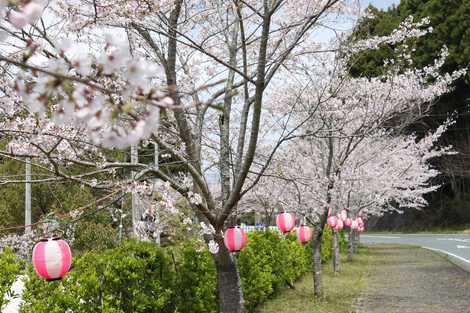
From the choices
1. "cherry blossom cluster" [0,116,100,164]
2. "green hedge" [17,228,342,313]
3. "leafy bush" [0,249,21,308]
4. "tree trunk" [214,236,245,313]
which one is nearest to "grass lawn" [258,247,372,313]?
"green hedge" [17,228,342,313]

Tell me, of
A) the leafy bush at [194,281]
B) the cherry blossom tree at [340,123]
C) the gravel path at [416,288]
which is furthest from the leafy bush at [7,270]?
the gravel path at [416,288]

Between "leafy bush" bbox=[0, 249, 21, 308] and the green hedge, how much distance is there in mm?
179

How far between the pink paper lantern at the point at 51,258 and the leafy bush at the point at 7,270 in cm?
107

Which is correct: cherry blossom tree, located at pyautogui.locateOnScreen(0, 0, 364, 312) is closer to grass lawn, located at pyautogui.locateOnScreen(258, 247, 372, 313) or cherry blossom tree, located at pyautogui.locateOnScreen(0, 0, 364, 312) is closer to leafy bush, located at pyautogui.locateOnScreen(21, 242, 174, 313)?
leafy bush, located at pyautogui.locateOnScreen(21, 242, 174, 313)

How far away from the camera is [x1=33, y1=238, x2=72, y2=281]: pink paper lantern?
430cm

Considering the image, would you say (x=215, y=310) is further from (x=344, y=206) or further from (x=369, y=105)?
(x=344, y=206)

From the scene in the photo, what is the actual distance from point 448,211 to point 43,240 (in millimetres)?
31443

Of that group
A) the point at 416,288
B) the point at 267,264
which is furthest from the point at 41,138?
the point at 416,288

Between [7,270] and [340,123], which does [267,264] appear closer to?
[340,123]

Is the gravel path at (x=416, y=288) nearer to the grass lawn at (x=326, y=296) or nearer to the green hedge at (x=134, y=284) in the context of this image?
the grass lawn at (x=326, y=296)

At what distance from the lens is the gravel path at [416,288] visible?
8945mm

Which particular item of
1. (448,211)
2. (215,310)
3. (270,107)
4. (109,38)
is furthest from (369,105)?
(448,211)

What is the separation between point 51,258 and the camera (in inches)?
169

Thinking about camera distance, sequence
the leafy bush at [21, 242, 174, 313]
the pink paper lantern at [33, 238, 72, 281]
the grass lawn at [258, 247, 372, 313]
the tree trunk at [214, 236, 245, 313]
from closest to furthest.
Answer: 1. the pink paper lantern at [33, 238, 72, 281]
2. the leafy bush at [21, 242, 174, 313]
3. the tree trunk at [214, 236, 245, 313]
4. the grass lawn at [258, 247, 372, 313]
